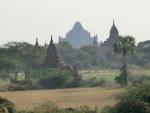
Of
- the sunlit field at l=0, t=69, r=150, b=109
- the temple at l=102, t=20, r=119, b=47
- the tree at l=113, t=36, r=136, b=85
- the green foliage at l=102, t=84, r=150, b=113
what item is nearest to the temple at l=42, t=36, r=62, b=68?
the sunlit field at l=0, t=69, r=150, b=109

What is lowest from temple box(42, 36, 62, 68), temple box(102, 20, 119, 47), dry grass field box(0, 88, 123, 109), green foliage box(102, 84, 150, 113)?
dry grass field box(0, 88, 123, 109)

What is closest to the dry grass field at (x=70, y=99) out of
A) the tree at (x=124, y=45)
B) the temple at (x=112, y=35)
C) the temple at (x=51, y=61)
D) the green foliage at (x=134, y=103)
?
the tree at (x=124, y=45)

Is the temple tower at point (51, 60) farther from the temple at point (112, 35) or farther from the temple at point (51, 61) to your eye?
the temple at point (112, 35)

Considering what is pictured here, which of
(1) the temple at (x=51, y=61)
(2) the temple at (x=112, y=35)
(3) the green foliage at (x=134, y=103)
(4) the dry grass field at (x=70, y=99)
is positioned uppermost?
(2) the temple at (x=112, y=35)

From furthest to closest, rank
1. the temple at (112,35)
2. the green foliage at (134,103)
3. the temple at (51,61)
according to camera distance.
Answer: the temple at (112,35) < the temple at (51,61) < the green foliage at (134,103)

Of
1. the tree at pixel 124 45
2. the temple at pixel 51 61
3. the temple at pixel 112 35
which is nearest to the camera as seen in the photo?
the tree at pixel 124 45

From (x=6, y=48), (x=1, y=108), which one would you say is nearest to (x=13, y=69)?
(x=6, y=48)

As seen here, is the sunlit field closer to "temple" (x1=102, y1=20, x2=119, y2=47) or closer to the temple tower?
the temple tower

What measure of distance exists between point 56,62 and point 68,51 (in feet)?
219

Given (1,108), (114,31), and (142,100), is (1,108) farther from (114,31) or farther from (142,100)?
(114,31)

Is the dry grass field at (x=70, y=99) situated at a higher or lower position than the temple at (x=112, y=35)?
lower

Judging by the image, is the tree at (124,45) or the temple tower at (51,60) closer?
the tree at (124,45)

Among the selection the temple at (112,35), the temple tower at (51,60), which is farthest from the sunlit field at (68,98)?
the temple at (112,35)

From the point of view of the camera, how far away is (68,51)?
16038 centimetres
